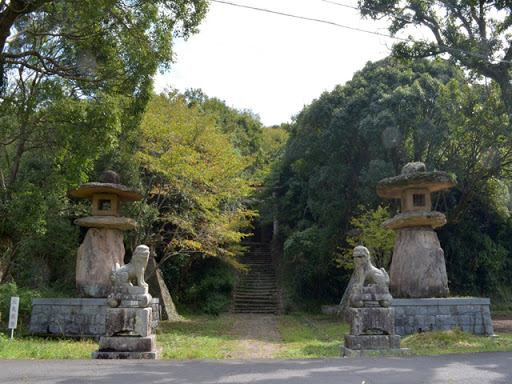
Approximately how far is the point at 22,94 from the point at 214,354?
6857mm

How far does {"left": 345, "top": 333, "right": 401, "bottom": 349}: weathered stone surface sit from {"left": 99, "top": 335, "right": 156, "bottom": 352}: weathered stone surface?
3177 millimetres

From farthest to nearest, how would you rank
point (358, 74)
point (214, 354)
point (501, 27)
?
point (358, 74) < point (501, 27) < point (214, 354)

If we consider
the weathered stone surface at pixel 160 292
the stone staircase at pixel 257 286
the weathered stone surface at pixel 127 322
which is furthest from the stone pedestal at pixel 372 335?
the stone staircase at pixel 257 286

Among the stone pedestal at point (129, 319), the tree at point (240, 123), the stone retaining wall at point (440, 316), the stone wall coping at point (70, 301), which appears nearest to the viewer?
the stone pedestal at point (129, 319)

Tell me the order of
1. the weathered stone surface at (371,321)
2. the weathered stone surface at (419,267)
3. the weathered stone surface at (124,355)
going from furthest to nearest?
the weathered stone surface at (419,267) < the weathered stone surface at (371,321) < the weathered stone surface at (124,355)

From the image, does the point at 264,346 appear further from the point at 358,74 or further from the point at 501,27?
the point at 358,74

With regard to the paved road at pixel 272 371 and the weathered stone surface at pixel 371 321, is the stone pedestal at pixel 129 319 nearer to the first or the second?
the paved road at pixel 272 371

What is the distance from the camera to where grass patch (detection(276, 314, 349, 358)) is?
8164 mm

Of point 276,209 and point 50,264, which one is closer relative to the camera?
point 50,264

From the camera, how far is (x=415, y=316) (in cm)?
947

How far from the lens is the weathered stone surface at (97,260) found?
10.2 m

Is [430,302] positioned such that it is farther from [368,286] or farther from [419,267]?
[368,286]

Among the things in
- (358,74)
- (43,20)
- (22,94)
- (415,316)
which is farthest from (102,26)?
(358,74)

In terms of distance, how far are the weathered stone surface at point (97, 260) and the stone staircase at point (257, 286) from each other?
25.6ft
